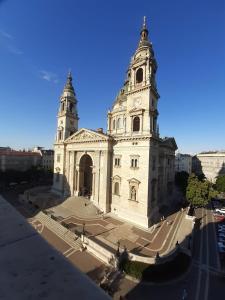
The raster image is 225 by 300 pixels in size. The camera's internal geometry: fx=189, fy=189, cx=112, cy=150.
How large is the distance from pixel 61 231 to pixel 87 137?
20.1m

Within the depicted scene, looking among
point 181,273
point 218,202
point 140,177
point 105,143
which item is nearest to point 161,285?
point 181,273

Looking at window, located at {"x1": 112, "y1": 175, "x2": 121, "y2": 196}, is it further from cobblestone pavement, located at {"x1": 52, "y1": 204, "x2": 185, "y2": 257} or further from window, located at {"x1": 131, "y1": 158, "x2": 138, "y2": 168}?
cobblestone pavement, located at {"x1": 52, "y1": 204, "x2": 185, "y2": 257}

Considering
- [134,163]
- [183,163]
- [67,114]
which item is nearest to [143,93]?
[134,163]

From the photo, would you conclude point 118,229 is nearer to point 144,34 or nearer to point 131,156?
point 131,156

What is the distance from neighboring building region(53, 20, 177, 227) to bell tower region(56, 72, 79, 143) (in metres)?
4.56

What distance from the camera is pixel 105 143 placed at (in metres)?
38.1

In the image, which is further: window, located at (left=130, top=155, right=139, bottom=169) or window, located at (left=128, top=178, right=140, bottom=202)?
window, located at (left=130, top=155, right=139, bottom=169)

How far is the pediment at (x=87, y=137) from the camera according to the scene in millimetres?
38794

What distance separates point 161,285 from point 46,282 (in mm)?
20811

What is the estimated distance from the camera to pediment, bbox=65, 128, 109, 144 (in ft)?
127

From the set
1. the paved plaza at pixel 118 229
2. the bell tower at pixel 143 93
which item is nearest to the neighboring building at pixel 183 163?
the paved plaza at pixel 118 229

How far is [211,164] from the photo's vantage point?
109 metres

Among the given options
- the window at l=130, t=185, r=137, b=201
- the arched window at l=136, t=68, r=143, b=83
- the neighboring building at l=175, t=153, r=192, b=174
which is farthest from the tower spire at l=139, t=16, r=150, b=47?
the neighboring building at l=175, t=153, r=192, b=174

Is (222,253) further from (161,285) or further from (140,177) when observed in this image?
(140,177)
